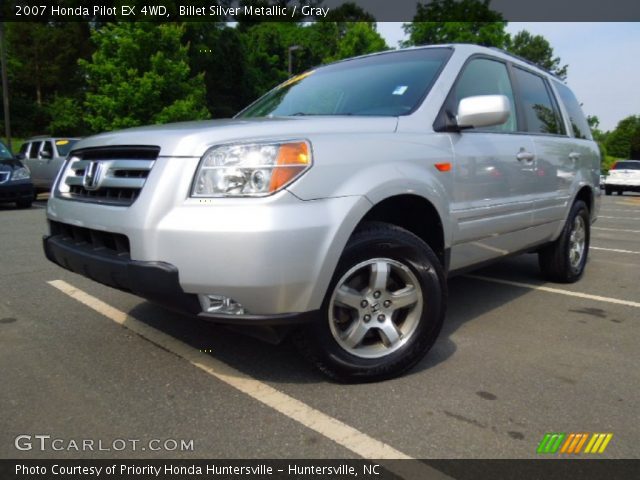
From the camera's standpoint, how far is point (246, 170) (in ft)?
7.10

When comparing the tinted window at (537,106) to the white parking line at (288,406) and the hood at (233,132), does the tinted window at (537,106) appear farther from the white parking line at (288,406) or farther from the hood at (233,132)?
the white parking line at (288,406)

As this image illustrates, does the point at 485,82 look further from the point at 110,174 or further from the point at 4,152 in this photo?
the point at 4,152

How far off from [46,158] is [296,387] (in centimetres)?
1318

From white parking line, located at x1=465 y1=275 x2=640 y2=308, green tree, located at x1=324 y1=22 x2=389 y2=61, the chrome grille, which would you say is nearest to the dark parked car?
the chrome grille

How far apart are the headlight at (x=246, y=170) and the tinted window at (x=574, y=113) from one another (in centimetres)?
358

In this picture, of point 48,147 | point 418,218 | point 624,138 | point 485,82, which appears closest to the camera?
point 418,218

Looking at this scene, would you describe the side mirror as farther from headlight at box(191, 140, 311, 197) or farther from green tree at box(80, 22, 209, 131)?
green tree at box(80, 22, 209, 131)

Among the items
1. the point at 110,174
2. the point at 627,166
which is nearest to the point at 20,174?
the point at 110,174

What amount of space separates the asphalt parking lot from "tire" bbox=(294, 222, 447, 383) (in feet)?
0.46

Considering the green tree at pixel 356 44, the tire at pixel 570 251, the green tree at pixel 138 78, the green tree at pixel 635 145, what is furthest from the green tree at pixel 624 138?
the tire at pixel 570 251

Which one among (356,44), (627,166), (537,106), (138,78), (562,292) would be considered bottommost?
(562,292)

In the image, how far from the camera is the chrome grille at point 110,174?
7.72ft

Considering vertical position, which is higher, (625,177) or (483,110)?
(483,110)

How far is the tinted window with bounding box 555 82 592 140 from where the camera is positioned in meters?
4.76
